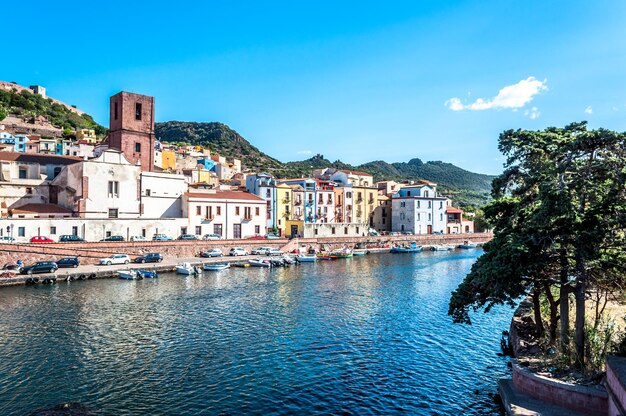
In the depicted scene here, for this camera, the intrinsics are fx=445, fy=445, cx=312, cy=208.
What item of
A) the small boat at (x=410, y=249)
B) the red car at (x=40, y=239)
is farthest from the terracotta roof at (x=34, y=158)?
the small boat at (x=410, y=249)

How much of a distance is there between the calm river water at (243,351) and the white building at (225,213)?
75.1 feet

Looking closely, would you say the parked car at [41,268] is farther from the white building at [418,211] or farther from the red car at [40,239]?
the white building at [418,211]

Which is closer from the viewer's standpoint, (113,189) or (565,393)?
(565,393)

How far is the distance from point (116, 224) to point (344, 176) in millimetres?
48212

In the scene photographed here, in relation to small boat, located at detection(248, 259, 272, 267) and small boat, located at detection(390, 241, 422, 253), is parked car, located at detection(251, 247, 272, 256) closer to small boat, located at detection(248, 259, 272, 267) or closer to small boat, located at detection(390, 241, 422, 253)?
small boat, located at detection(248, 259, 272, 267)

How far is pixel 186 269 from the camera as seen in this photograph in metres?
46.4

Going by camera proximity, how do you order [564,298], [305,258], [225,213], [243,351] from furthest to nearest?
1. [225,213]
2. [305,258]
3. [243,351]
4. [564,298]

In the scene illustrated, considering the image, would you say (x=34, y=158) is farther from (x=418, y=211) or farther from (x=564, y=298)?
(x=418, y=211)

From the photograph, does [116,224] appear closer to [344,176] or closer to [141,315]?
[141,315]

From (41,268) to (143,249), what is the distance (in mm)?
11869

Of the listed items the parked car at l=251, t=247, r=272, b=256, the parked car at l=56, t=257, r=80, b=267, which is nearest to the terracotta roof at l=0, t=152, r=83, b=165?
the parked car at l=56, t=257, r=80, b=267

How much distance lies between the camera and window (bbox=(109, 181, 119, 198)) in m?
55.1

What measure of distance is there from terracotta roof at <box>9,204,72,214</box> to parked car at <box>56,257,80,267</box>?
30.8ft

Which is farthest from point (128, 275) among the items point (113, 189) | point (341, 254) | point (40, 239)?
point (341, 254)
